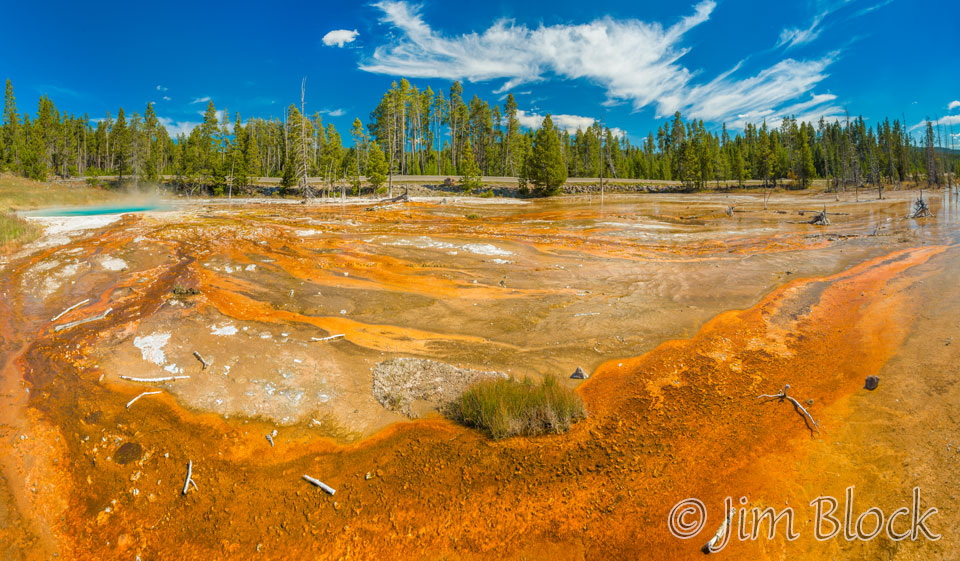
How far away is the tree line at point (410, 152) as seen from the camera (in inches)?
2136

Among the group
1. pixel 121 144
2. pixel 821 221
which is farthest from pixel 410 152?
pixel 821 221

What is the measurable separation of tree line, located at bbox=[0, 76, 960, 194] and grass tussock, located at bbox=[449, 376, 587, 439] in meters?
44.5

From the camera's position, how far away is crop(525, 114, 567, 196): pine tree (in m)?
52.1

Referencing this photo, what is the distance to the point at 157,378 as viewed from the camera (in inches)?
253

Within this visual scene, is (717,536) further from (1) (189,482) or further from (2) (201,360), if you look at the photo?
(2) (201,360)

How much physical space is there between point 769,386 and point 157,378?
10.1 meters

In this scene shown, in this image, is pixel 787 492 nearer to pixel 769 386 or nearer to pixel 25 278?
pixel 769 386

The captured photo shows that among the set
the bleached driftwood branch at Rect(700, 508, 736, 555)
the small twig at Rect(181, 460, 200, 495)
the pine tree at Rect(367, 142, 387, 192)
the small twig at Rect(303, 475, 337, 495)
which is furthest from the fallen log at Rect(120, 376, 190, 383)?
the pine tree at Rect(367, 142, 387, 192)

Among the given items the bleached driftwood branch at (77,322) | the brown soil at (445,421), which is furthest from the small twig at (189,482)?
the bleached driftwood branch at (77,322)

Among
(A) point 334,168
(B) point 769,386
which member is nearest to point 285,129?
(A) point 334,168

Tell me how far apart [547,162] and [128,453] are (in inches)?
2058

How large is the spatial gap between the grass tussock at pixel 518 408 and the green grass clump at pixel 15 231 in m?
19.5

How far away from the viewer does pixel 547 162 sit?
5216cm

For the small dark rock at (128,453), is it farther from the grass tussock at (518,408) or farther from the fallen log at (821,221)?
the fallen log at (821,221)
